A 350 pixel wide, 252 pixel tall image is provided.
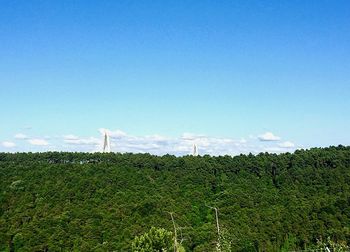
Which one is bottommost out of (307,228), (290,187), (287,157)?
(307,228)

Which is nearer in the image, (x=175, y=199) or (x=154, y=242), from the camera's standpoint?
(x=154, y=242)

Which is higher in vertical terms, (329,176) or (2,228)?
(329,176)

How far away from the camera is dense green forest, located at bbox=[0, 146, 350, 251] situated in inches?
2596

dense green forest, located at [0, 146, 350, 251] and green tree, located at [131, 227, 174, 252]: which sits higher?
dense green forest, located at [0, 146, 350, 251]

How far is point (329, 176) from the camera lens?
8331cm

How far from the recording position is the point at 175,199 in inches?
3201

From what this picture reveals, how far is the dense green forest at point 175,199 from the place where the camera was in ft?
216

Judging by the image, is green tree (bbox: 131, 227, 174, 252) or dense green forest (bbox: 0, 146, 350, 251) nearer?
green tree (bbox: 131, 227, 174, 252)

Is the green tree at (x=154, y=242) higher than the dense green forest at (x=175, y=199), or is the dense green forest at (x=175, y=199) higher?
the dense green forest at (x=175, y=199)

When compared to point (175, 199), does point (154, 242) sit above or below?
below

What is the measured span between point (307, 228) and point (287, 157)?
2526 centimetres

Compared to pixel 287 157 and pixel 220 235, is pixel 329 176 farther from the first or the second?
pixel 220 235

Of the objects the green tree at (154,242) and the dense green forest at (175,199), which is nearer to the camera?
the green tree at (154,242)

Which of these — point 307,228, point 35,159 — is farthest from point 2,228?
point 307,228
